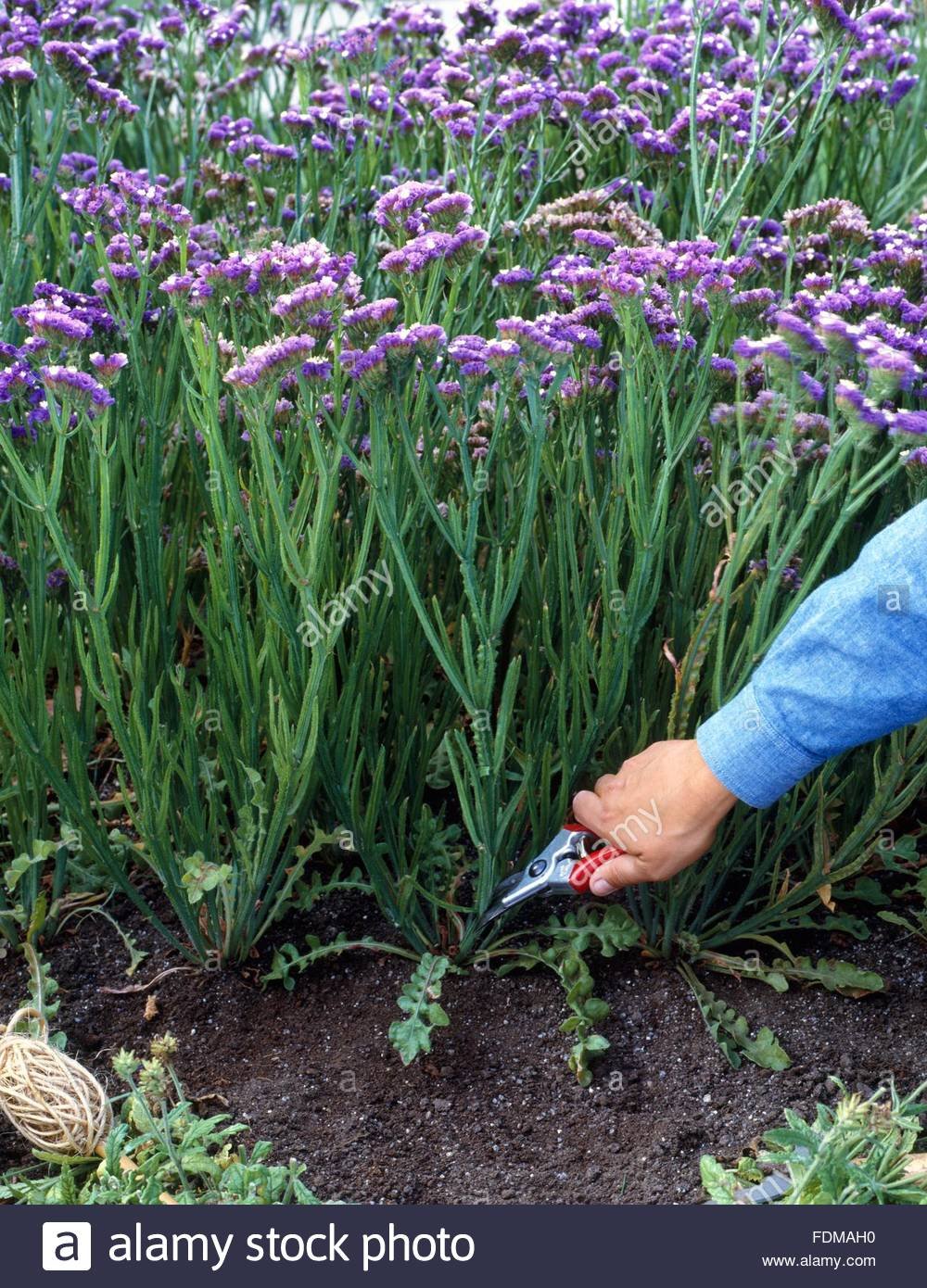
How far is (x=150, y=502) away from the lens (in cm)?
213

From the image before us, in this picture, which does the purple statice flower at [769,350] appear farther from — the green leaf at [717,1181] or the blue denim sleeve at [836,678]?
the green leaf at [717,1181]

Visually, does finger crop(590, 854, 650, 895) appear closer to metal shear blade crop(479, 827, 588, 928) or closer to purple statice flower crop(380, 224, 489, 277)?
metal shear blade crop(479, 827, 588, 928)

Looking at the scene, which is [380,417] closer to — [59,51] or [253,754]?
[253,754]

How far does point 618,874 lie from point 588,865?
0.11 m

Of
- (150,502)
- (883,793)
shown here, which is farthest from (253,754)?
(883,793)

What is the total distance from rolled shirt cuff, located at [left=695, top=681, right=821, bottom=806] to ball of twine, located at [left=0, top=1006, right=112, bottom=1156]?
37.7 inches

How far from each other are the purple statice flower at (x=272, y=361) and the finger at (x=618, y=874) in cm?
82

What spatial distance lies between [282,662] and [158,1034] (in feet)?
2.00

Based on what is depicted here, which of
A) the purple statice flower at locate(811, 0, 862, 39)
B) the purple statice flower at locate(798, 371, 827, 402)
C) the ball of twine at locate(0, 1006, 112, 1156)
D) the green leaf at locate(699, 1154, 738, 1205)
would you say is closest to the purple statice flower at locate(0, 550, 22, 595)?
the ball of twine at locate(0, 1006, 112, 1156)

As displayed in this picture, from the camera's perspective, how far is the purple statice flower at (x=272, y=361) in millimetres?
1700

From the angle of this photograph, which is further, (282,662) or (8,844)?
(8,844)

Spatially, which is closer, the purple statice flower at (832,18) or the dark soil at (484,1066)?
the dark soil at (484,1066)
